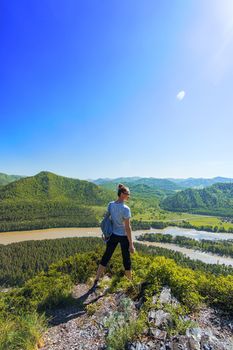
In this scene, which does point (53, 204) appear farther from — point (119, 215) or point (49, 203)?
point (119, 215)

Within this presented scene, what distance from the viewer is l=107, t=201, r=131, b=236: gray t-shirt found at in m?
5.80

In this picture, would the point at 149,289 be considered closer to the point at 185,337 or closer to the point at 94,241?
the point at 185,337

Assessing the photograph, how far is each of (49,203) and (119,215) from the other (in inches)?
5294

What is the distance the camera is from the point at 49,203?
134000 millimetres

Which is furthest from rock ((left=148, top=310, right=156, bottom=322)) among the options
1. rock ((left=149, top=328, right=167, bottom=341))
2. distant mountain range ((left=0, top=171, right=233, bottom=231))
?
distant mountain range ((left=0, top=171, right=233, bottom=231))

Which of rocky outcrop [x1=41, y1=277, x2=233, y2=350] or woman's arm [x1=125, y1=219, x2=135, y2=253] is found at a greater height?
woman's arm [x1=125, y1=219, x2=135, y2=253]

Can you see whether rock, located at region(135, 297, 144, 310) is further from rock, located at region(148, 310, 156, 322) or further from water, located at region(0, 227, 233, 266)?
water, located at region(0, 227, 233, 266)

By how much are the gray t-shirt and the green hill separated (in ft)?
330

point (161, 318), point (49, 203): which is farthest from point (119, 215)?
point (49, 203)

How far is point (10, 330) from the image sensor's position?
3988 millimetres

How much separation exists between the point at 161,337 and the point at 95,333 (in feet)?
4.32

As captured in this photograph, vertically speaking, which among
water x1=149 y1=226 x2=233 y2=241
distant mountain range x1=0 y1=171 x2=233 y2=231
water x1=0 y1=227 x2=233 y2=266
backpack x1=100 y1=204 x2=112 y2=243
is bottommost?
water x1=149 y1=226 x2=233 y2=241

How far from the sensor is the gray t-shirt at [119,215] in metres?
5.80

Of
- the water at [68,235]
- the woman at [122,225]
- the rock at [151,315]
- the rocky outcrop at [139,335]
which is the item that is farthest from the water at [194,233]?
the rock at [151,315]
